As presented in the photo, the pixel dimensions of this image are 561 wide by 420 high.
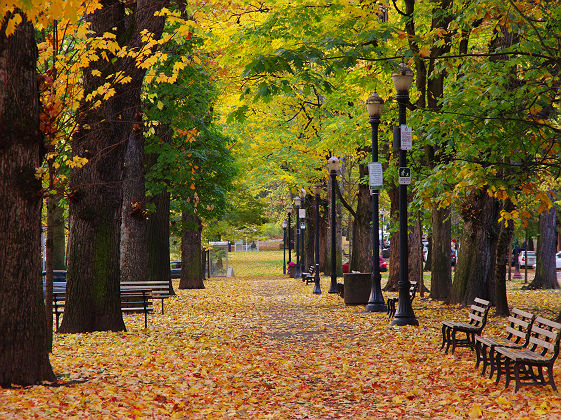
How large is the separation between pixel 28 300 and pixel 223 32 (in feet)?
46.4

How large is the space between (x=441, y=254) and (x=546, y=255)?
11.3 metres

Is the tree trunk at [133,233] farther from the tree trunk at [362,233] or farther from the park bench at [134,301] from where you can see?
the tree trunk at [362,233]

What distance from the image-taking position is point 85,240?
13211 millimetres

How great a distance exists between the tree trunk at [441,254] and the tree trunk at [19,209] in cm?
1378

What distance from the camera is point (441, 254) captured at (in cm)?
2031

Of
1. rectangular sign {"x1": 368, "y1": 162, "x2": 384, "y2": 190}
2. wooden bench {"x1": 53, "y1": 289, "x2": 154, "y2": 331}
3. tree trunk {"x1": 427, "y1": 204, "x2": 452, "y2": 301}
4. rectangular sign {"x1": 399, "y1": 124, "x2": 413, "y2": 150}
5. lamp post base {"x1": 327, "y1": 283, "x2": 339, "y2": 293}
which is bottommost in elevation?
lamp post base {"x1": 327, "y1": 283, "x2": 339, "y2": 293}

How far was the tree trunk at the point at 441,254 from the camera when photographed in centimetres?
2014

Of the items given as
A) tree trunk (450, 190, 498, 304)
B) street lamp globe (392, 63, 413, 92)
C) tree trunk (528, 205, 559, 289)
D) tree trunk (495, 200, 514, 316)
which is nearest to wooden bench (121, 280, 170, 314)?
street lamp globe (392, 63, 413, 92)

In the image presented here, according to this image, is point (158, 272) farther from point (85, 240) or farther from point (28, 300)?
point (28, 300)

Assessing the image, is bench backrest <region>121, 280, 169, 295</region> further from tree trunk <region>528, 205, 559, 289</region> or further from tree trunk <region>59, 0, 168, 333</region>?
tree trunk <region>528, 205, 559, 289</region>

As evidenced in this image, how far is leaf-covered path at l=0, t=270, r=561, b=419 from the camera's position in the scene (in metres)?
7.36

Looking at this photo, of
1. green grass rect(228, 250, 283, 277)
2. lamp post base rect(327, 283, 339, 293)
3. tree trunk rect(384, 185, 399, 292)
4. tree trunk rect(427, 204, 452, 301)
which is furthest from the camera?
green grass rect(228, 250, 283, 277)

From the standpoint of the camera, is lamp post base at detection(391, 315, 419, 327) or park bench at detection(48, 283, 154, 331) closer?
park bench at detection(48, 283, 154, 331)

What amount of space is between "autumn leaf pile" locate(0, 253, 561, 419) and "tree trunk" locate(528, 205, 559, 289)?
Result: 14649 mm
